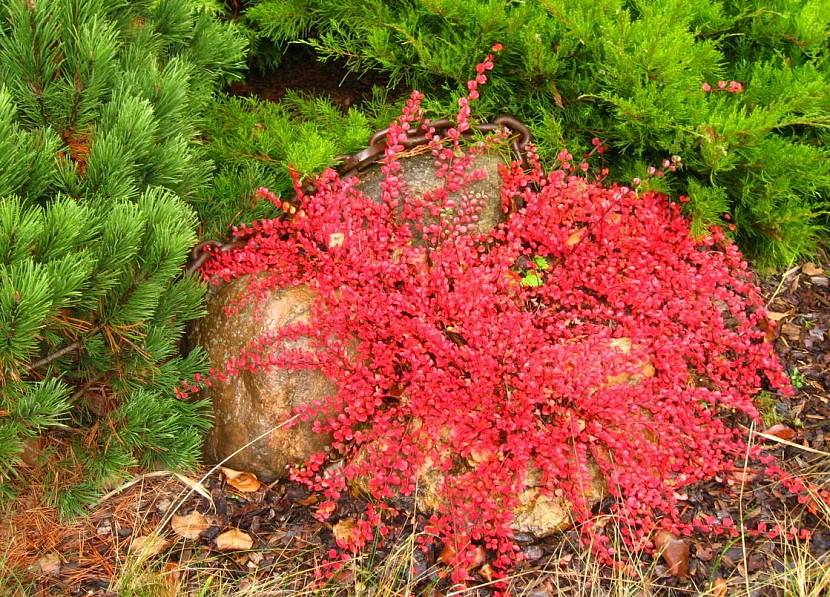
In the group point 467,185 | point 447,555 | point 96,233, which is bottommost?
point 447,555

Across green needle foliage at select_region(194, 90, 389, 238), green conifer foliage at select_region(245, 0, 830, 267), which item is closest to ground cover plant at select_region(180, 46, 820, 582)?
green needle foliage at select_region(194, 90, 389, 238)

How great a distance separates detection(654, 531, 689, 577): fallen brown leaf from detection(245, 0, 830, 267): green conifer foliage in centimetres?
141

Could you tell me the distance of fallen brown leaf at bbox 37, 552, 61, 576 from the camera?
266 cm

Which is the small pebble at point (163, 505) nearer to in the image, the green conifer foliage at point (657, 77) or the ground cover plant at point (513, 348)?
the ground cover plant at point (513, 348)

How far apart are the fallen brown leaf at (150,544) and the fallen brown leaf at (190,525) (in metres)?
0.07

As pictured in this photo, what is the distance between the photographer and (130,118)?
94.3 inches

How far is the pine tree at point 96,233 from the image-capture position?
2.19m

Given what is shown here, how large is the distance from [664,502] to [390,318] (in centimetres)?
125

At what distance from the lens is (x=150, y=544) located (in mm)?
2691

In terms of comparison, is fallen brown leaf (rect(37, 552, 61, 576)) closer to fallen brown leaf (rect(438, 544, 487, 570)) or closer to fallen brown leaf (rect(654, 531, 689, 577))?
fallen brown leaf (rect(438, 544, 487, 570))

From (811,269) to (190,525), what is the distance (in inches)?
125

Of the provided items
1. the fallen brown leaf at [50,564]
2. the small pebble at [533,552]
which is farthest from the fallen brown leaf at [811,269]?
the fallen brown leaf at [50,564]

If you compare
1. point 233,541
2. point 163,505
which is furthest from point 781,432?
point 163,505

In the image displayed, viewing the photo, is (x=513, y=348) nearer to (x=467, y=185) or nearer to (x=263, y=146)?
(x=467, y=185)
